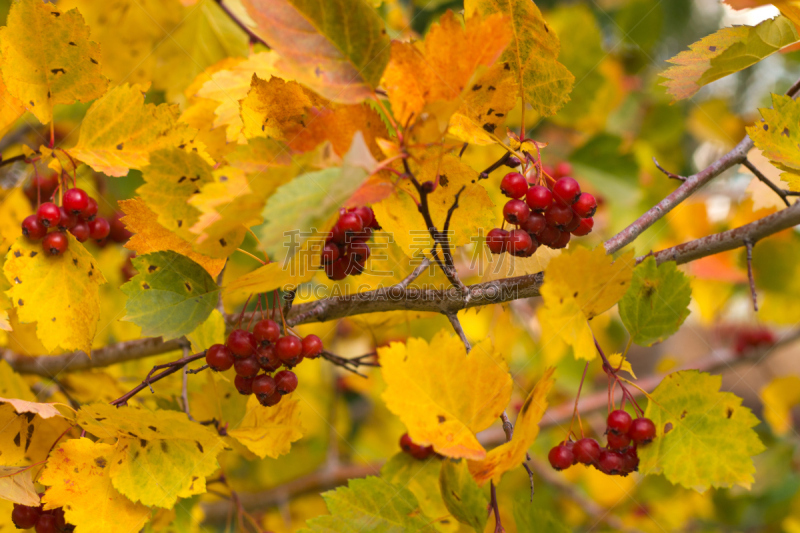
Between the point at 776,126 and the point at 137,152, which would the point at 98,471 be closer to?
the point at 137,152

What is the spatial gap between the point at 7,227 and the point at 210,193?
1.88 ft

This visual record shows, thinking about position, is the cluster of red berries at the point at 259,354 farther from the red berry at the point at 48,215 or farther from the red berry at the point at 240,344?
the red berry at the point at 48,215

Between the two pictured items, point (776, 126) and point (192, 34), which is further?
point (192, 34)

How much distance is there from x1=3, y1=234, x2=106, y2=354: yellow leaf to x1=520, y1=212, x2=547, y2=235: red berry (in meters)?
0.46

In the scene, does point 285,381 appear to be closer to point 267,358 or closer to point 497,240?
point 267,358

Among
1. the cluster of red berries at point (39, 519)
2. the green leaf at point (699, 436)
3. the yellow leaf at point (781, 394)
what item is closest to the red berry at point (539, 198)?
the green leaf at point (699, 436)

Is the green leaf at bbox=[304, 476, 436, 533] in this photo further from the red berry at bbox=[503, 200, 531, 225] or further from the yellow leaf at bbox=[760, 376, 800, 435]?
the yellow leaf at bbox=[760, 376, 800, 435]

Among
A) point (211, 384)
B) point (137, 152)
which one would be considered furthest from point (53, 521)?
point (137, 152)

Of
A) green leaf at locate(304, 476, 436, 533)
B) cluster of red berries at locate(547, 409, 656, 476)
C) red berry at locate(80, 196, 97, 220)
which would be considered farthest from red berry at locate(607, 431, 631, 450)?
red berry at locate(80, 196, 97, 220)

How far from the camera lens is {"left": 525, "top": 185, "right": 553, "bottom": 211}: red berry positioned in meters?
0.55

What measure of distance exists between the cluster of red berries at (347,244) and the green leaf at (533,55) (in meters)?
0.21

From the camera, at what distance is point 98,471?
1.79 feet

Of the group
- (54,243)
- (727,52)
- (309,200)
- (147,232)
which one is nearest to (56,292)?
(54,243)

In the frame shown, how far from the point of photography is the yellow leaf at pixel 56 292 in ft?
1.95
